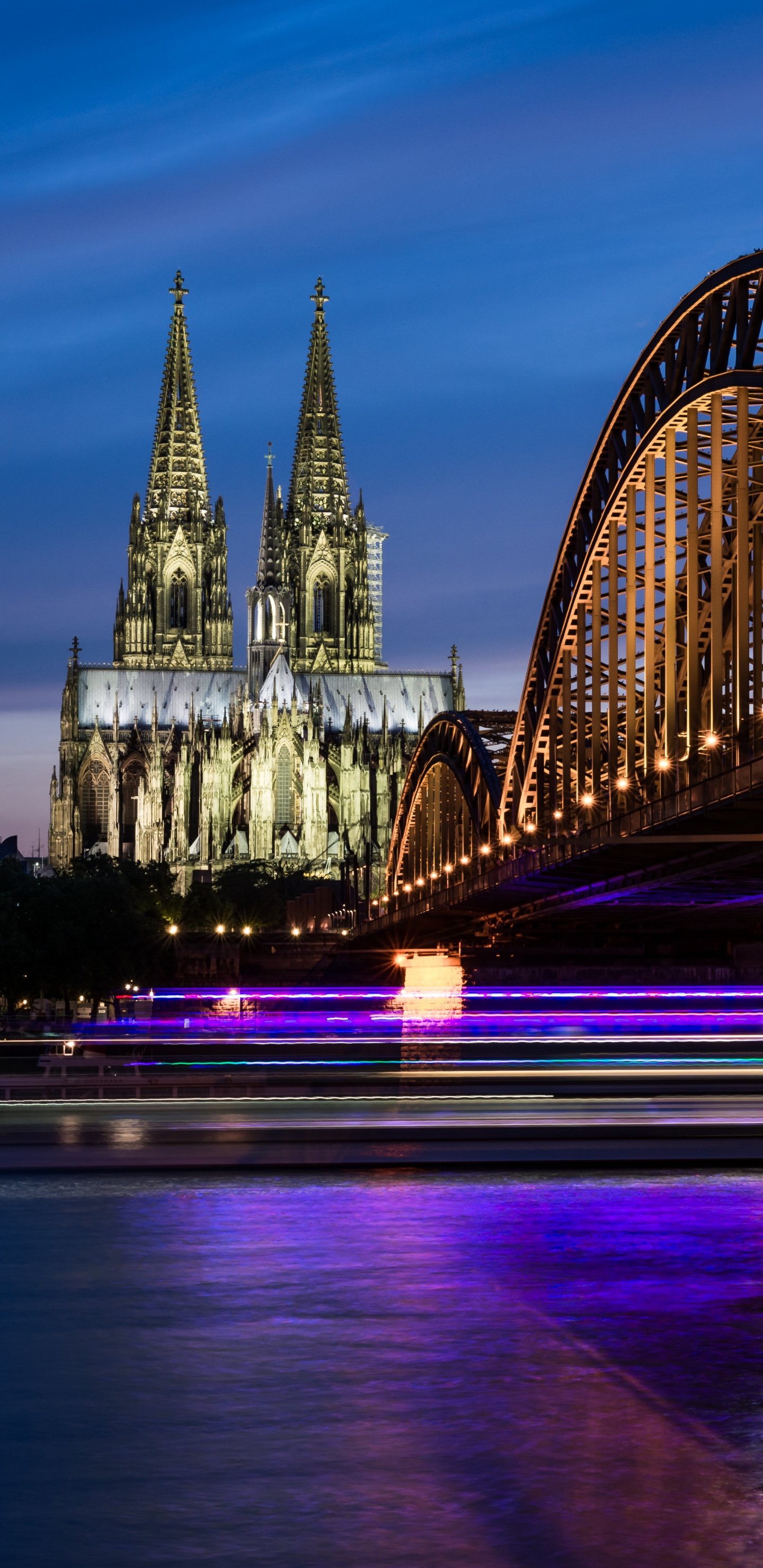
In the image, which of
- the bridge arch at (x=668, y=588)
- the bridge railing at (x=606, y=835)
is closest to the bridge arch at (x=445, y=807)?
the bridge railing at (x=606, y=835)

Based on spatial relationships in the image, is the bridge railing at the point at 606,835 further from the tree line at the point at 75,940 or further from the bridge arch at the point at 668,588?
the tree line at the point at 75,940

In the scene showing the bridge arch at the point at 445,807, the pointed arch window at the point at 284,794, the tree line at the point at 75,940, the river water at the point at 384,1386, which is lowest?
the river water at the point at 384,1386

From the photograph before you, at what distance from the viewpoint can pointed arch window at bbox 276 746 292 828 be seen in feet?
647

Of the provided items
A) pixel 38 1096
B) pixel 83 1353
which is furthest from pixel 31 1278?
pixel 38 1096

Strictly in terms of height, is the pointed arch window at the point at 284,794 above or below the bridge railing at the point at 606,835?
above

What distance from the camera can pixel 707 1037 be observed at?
4256cm

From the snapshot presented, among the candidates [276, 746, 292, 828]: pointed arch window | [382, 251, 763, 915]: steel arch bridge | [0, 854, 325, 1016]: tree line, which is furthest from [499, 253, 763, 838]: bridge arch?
[276, 746, 292, 828]: pointed arch window

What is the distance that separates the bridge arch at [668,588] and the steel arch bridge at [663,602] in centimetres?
7

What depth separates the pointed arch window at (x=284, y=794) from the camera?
7761 inches

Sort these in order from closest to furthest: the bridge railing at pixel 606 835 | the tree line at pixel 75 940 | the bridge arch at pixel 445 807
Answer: the bridge railing at pixel 606 835
the bridge arch at pixel 445 807
the tree line at pixel 75 940

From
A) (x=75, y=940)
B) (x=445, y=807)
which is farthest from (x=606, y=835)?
(x=445, y=807)

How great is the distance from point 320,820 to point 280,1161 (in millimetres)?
168720

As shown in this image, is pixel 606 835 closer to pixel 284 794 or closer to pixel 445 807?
pixel 445 807

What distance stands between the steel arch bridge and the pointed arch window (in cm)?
11888
